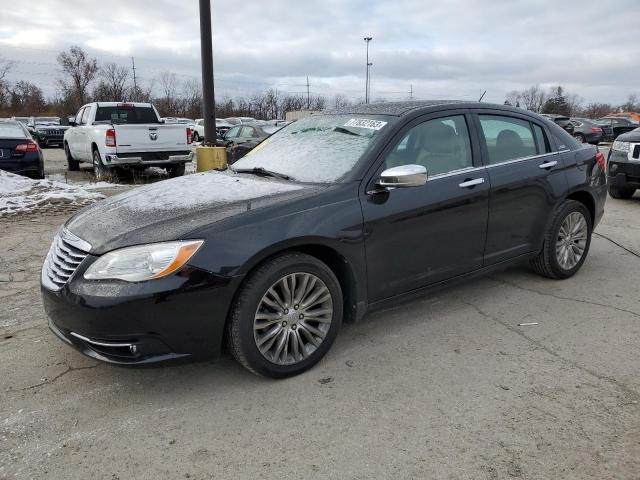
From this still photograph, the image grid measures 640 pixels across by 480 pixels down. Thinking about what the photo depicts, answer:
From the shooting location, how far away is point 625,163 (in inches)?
344

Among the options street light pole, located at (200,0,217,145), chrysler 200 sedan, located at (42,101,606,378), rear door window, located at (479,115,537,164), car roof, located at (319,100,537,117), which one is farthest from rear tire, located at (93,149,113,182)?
rear door window, located at (479,115,537,164)

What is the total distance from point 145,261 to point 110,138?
30.5ft

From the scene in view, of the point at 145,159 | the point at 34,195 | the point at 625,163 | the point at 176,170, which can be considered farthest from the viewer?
the point at 176,170

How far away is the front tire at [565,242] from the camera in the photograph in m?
4.70

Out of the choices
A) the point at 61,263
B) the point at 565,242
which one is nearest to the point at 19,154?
the point at 61,263

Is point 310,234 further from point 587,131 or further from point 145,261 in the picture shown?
point 587,131

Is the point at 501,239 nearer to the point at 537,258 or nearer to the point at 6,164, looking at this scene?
the point at 537,258

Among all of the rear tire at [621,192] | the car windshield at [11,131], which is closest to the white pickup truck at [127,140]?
the car windshield at [11,131]

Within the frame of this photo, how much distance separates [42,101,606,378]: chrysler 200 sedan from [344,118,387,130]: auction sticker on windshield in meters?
0.02

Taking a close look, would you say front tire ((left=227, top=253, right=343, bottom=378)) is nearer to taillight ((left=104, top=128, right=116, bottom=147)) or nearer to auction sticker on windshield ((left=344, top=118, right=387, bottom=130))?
auction sticker on windshield ((left=344, top=118, right=387, bottom=130))

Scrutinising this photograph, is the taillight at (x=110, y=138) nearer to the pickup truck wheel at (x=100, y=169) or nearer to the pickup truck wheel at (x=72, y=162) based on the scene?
the pickup truck wheel at (x=100, y=169)

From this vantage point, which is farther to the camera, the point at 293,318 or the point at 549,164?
the point at 549,164

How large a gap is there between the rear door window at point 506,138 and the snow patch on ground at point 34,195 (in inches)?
255

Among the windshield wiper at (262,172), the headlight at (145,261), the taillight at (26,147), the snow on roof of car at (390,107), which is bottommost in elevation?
the headlight at (145,261)
